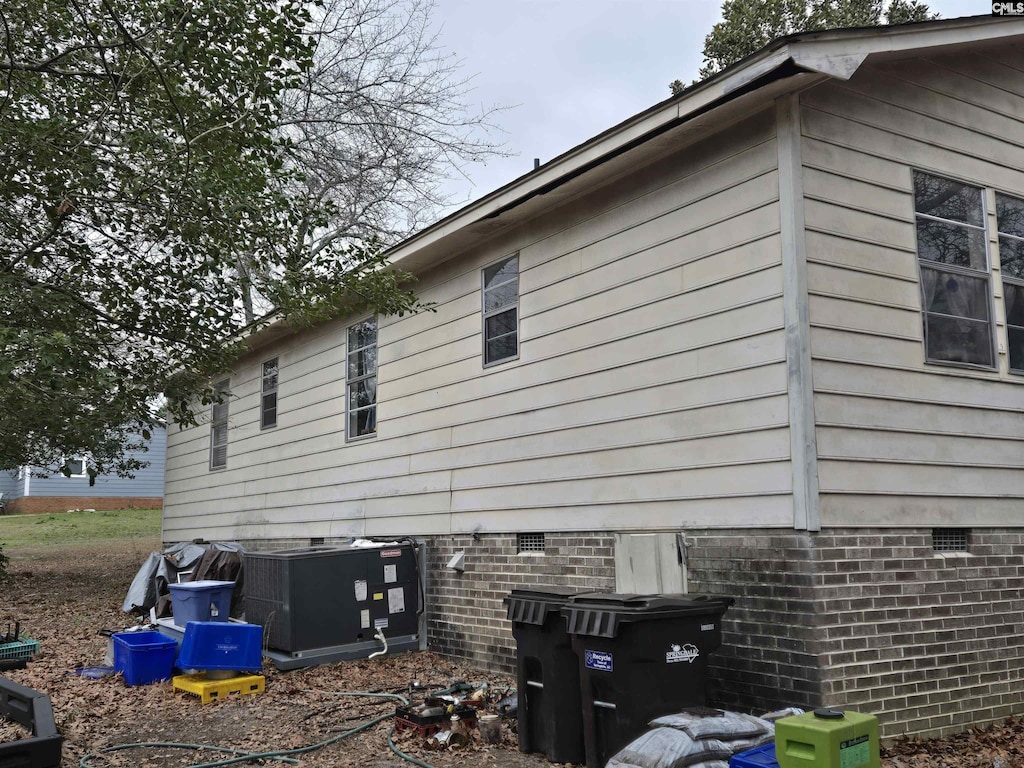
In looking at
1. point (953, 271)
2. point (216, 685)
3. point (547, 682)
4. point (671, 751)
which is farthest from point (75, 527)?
point (671, 751)

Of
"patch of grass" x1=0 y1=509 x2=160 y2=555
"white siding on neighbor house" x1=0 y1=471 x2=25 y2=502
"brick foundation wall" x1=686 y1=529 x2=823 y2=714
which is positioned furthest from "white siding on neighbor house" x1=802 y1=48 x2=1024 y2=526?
"white siding on neighbor house" x1=0 y1=471 x2=25 y2=502

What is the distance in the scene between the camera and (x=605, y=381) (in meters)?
7.77

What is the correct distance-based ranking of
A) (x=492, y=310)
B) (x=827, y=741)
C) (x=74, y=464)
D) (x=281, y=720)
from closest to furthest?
(x=827, y=741) → (x=281, y=720) → (x=492, y=310) → (x=74, y=464)

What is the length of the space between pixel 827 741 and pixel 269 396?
11693mm

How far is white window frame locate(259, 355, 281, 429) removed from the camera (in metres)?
14.0

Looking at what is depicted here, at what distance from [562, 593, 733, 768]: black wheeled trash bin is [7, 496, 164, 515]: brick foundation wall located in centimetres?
3599

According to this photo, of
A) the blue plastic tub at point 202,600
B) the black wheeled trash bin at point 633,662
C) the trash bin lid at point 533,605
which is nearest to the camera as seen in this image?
the black wheeled trash bin at point 633,662

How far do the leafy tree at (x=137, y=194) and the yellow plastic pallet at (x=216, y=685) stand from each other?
243 centimetres

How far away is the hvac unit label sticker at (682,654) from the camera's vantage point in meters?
5.54

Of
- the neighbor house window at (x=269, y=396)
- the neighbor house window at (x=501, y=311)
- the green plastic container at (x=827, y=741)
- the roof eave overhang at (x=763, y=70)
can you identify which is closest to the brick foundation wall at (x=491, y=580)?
Result: the neighbor house window at (x=501, y=311)

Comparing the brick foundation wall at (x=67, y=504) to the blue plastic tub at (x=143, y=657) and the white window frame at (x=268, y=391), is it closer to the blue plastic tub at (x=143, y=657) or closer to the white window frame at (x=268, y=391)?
the white window frame at (x=268, y=391)

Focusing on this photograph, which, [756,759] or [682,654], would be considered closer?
[756,759]

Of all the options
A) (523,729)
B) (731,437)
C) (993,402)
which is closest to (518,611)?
(523,729)

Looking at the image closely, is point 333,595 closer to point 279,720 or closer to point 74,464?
point 279,720
